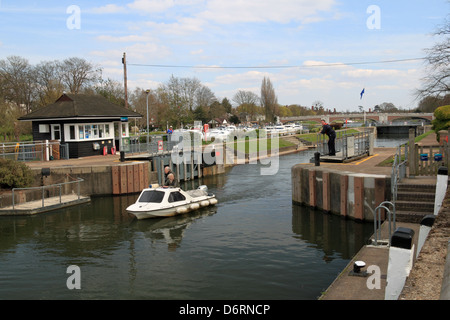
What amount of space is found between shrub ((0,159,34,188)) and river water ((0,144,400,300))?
3166 millimetres

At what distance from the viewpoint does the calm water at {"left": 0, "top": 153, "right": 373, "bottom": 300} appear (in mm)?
13047

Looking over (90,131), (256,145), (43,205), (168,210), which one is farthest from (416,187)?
(256,145)

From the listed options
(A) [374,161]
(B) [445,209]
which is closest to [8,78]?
(A) [374,161]

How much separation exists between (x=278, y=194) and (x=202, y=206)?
6.31 m

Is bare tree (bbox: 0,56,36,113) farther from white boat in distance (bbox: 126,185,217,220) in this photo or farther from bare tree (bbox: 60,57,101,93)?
white boat in distance (bbox: 126,185,217,220)

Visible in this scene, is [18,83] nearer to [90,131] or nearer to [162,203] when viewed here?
[90,131]

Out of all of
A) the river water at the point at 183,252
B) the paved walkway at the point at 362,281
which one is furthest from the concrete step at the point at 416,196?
the river water at the point at 183,252

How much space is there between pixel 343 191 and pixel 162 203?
925cm

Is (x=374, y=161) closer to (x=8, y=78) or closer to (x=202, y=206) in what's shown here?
(x=202, y=206)

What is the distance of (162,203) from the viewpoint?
22047 mm

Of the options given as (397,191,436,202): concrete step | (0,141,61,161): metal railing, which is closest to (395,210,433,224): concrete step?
(397,191,436,202): concrete step

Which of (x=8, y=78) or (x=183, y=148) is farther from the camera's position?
(x=8, y=78)
